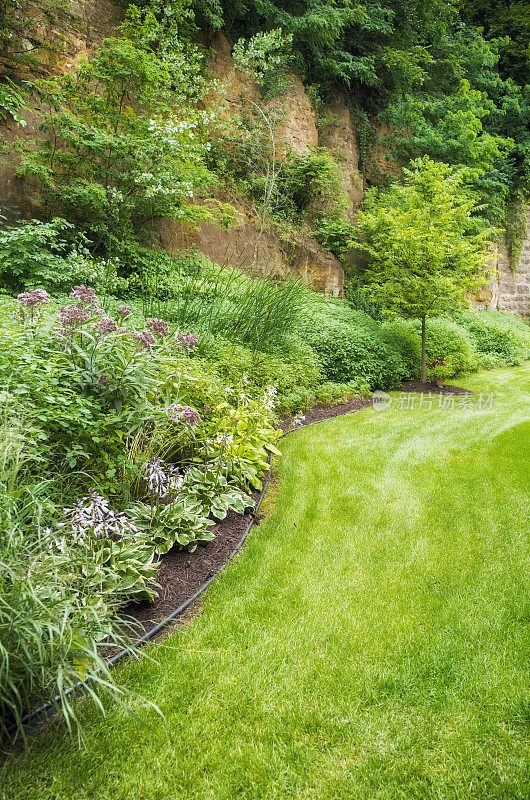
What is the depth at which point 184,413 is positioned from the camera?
260 centimetres

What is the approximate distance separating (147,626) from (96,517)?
1.82 feet

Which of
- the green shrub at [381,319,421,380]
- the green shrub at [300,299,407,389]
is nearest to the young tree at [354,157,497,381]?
the green shrub at [381,319,421,380]

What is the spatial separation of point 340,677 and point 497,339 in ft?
38.5

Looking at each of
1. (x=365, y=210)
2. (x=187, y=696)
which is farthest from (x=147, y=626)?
(x=365, y=210)

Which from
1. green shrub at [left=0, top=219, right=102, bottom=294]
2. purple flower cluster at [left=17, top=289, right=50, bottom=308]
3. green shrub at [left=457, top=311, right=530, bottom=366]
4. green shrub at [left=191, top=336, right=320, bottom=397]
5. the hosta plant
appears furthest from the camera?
green shrub at [left=457, top=311, right=530, bottom=366]

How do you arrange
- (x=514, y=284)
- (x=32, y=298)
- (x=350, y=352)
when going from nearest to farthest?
1. (x=32, y=298)
2. (x=350, y=352)
3. (x=514, y=284)

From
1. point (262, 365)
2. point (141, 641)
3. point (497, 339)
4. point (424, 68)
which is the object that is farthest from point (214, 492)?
point (424, 68)

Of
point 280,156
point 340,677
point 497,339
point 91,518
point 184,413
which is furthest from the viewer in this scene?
point 497,339

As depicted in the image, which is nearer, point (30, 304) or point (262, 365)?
point (30, 304)

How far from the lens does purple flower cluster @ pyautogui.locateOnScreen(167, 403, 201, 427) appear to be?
2.61m

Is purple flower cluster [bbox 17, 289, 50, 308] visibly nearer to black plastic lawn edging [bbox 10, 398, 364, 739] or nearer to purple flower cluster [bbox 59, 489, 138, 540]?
purple flower cluster [bbox 59, 489, 138, 540]

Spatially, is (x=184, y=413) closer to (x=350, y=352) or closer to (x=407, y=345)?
(x=350, y=352)

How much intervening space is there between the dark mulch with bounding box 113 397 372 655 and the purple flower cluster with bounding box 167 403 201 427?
0.77m

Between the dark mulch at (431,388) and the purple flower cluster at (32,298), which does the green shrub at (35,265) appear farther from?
the dark mulch at (431,388)
